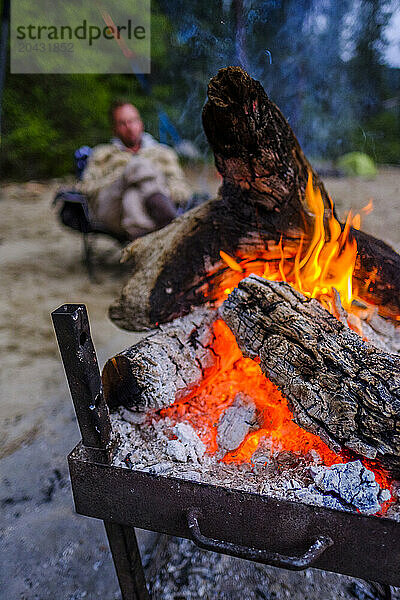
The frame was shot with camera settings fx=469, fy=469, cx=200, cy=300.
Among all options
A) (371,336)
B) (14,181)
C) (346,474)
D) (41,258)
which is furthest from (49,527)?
(14,181)

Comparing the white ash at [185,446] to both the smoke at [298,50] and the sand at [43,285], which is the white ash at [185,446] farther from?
the sand at [43,285]

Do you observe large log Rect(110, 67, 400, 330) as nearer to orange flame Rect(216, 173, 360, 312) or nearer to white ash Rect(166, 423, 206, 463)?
orange flame Rect(216, 173, 360, 312)

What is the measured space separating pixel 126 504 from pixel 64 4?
7663mm

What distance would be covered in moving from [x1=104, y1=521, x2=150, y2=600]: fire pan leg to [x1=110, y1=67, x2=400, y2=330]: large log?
74 cm

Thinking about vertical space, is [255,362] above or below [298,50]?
below

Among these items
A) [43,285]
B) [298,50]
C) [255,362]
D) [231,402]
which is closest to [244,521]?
[231,402]

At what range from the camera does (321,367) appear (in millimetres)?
1184

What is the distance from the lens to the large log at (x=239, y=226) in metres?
1.40

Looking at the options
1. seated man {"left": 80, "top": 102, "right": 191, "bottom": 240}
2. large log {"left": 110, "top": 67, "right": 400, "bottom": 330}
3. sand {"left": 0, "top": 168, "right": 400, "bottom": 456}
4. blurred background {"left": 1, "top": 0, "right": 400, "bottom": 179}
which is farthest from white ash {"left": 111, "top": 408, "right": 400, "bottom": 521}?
seated man {"left": 80, "top": 102, "right": 191, "bottom": 240}

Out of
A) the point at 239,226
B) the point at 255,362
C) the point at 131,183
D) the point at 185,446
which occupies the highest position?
the point at 131,183

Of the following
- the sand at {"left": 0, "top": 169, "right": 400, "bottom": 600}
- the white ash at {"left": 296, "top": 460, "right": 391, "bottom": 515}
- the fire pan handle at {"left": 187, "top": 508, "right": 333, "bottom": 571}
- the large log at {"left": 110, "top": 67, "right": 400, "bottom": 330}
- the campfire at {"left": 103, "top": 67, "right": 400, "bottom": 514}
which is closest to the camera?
the fire pan handle at {"left": 187, "top": 508, "right": 333, "bottom": 571}

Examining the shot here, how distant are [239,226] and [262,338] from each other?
1.72 feet

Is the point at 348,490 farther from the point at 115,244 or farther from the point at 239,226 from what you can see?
the point at 115,244

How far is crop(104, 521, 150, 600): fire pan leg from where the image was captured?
1194mm
